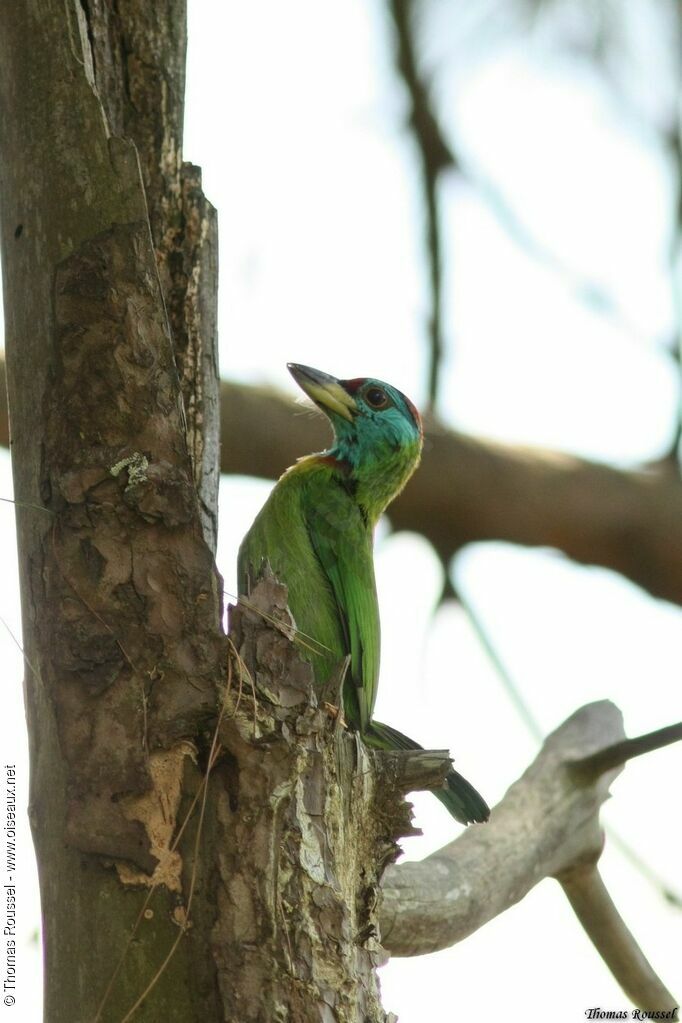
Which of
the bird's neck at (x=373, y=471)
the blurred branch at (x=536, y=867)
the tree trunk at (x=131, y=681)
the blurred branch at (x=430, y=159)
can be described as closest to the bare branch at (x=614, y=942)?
the blurred branch at (x=536, y=867)

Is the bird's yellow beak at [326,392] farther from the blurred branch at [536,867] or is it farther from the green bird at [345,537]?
the blurred branch at [536,867]

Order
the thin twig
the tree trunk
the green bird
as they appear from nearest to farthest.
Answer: the tree trunk, the thin twig, the green bird

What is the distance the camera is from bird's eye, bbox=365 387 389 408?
511 centimetres

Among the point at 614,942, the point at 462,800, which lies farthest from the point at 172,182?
the point at 614,942

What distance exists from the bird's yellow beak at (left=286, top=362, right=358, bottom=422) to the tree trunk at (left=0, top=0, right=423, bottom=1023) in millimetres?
2342

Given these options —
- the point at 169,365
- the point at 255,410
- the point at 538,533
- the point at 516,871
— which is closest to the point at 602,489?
the point at 538,533

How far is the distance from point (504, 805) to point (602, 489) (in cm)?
309

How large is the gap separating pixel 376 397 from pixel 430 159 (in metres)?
2.42

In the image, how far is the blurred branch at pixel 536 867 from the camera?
12.4 feet

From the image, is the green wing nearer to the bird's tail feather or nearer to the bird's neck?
the bird's neck

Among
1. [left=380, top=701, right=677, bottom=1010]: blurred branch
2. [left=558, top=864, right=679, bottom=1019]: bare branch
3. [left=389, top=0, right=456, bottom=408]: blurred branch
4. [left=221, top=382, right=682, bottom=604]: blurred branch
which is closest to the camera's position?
[left=380, top=701, right=677, bottom=1010]: blurred branch

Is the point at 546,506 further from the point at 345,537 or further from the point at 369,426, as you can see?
the point at 345,537

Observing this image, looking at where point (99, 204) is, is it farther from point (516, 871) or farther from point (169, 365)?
point (516, 871)

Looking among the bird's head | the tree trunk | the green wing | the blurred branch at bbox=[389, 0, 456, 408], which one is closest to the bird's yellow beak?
the bird's head
